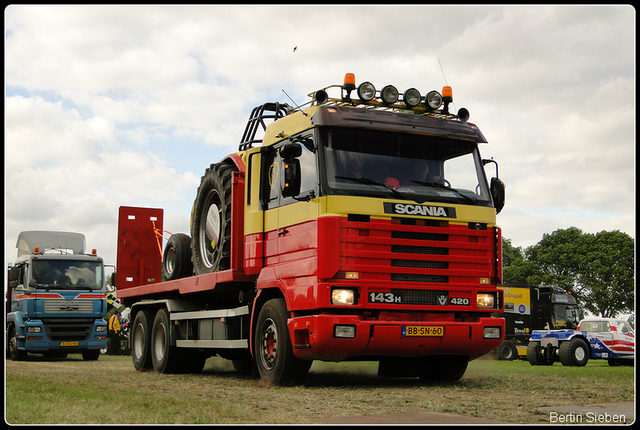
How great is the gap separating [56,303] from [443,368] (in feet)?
46.2

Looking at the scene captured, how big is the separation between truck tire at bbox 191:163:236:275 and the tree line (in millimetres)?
49602

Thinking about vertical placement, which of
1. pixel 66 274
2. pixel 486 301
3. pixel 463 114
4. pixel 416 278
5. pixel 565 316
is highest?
pixel 463 114

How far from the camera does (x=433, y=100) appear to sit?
448 inches

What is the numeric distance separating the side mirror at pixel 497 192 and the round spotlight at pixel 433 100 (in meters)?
1.41

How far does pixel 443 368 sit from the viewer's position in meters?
11.5

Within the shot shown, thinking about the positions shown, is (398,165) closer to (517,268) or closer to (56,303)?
(56,303)

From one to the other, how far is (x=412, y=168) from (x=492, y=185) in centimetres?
129

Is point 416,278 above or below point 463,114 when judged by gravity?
below

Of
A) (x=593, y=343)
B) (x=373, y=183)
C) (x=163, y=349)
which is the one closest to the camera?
(x=373, y=183)

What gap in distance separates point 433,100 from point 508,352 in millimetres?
21011

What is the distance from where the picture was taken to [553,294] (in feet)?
111

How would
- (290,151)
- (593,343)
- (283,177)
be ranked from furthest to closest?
(593,343), (283,177), (290,151)

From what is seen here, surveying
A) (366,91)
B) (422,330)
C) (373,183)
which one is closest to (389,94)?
(366,91)

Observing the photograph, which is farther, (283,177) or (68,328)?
(68,328)
